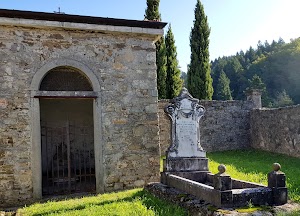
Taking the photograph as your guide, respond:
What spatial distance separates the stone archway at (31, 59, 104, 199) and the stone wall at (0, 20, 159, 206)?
0.29 ft

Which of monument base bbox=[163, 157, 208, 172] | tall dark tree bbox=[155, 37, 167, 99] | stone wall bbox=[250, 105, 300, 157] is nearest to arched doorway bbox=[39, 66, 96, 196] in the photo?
monument base bbox=[163, 157, 208, 172]

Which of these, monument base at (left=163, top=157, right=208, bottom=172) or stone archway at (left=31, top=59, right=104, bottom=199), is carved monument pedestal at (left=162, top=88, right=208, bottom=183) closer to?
monument base at (left=163, top=157, right=208, bottom=172)

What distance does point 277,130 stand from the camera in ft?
41.9

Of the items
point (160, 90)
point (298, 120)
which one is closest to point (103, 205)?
point (298, 120)

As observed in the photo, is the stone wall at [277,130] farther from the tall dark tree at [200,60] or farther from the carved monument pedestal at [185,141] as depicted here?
the carved monument pedestal at [185,141]

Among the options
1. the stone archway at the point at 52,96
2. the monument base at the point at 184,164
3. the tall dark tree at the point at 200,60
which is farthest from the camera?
the tall dark tree at the point at 200,60

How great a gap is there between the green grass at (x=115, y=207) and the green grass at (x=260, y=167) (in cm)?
235

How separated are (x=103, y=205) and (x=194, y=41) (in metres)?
17.0

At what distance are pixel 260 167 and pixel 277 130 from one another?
11.0 ft

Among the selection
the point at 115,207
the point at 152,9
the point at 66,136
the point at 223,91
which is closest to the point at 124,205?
the point at 115,207

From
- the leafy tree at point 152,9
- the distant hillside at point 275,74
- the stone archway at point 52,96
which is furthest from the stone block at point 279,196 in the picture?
the distant hillside at point 275,74

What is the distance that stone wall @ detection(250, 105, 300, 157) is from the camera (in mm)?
11602

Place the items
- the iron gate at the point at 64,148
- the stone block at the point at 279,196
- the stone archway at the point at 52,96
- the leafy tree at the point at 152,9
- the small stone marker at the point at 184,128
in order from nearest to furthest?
1. the stone block at the point at 279,196
2. the small stone marker at the point at 184,128
3. the stone archway at the point at 52,96
4. the iron gate at the point at 64,148
5. the leafy tree at the point at 152,9

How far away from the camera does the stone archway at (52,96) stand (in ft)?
24.1
